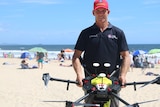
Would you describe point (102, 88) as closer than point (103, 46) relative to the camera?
Yes

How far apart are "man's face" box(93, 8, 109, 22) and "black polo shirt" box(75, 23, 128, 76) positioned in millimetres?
128

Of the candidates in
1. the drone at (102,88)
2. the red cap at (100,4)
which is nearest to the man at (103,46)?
the red cap at (100,4)

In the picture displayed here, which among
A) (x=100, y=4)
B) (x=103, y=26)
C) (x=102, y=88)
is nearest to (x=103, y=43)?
(x=103, y=26)

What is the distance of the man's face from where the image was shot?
3363 mm

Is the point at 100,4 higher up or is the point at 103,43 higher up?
the point at 100,4

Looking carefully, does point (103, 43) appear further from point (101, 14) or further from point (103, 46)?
point (101, 14)

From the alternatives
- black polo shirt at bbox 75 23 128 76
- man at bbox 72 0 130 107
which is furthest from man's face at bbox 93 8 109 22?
black polo shirt at bbox 75 23 128 76

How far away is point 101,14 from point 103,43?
0.30 metres

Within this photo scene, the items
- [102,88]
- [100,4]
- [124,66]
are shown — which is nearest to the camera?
[102,88]

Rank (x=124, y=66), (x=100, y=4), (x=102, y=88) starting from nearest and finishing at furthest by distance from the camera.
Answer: (x=102, y=88), (x=100, y=4), (x=124, y=66)

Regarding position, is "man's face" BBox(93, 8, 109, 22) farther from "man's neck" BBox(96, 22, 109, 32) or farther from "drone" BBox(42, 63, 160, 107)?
"drone" BBox(42, 63, 160, 107)

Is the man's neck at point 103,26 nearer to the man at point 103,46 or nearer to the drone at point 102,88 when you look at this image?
the man at point 103,46

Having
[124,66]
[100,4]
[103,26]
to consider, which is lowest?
[124,66]

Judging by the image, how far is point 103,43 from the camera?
A: 11.7ft
